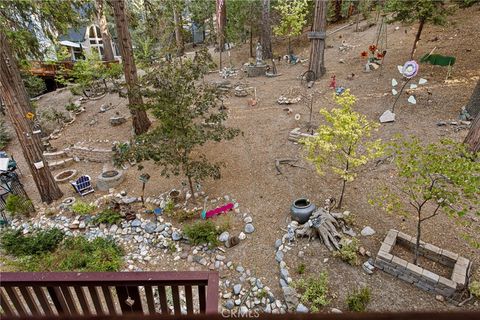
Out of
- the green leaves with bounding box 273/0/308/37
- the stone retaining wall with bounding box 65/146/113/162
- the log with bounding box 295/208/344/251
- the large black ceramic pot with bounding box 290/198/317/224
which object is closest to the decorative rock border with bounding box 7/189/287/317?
the large black ceramic pot with bounding box 290/198/317/224

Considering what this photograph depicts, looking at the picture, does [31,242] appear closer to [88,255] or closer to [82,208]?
[82,208]

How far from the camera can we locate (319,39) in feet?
35.8

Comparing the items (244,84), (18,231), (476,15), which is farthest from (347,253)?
(476,15)

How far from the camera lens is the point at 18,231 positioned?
18.9ft

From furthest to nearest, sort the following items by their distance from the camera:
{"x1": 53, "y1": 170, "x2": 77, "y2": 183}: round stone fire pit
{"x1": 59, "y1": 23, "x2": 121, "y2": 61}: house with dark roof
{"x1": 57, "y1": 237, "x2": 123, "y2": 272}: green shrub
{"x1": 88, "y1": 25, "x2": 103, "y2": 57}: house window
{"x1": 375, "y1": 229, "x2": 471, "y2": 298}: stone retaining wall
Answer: {"x1": 88, "y1": 25, "x2": 103, "y2": 57}: house window < {"x1": 59, "y1": 23, "x2": 121, "y2": 61}: house with dark roof < {"x1": 53, "y1": 170, "x2": 77, "y2": 183}: round stone fire pit < {"x1": 57, "y1": 237, "x2": 123, "y2": 272}: green shrub < {"x1": 375, "y1": 229, "x2": 471, "y2": 298}: stone retaining wall

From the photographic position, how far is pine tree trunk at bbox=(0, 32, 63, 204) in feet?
19.5

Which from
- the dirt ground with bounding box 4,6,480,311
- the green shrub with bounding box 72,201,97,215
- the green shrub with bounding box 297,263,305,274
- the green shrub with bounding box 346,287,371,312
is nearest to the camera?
the green shrub with bounding box 346,287,371,312

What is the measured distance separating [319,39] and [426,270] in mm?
9233

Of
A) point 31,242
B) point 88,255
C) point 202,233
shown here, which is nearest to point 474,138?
point 202,233

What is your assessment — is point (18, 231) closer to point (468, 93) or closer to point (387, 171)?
point (387, 171)

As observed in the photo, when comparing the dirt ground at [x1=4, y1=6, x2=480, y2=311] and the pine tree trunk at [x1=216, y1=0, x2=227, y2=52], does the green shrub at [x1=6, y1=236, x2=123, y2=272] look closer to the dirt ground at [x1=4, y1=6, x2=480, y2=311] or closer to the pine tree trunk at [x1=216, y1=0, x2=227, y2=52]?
the dirt ground at [x1=4, y1=6, x2=480, y2=311]

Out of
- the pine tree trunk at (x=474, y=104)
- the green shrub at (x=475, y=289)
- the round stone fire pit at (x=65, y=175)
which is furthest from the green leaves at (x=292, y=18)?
the green shrub at (x=475, y=289)

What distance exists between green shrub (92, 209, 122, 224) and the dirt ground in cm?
105

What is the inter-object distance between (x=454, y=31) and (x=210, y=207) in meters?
12.8
